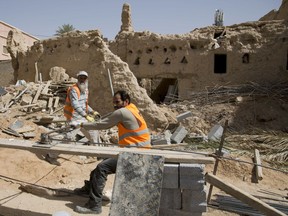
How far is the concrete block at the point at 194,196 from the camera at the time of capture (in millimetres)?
3341

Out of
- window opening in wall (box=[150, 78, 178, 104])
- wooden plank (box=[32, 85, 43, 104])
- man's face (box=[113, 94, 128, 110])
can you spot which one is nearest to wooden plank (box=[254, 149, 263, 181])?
man's face (box=[113, 94, 128, 110])

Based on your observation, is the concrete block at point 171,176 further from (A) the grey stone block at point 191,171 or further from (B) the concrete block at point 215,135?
(B) the concrete block at point 215,135

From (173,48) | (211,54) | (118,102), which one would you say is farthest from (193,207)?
(173,48)

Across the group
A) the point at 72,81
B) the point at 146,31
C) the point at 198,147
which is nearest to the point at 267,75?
the point at 146,31

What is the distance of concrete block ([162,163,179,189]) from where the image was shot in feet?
10.9

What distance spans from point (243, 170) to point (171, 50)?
8251 mm

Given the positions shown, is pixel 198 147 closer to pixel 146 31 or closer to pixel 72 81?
pixel 72 81

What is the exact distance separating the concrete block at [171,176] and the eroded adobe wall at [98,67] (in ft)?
18.3

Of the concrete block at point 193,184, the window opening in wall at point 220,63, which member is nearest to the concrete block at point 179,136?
the concrete block at point 193,184

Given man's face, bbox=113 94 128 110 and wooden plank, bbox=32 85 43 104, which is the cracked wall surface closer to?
wooden plank, bbox=32 85 43 104

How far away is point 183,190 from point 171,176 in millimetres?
232

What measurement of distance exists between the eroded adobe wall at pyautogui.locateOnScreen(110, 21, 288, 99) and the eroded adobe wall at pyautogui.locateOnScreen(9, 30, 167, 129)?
11.4 ft

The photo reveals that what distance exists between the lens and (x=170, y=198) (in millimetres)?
3430

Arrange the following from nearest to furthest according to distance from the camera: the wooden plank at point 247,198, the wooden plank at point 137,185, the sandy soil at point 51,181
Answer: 1. the wooden plank at point 247,198
2. the wooden plank at point 137,185
3. the sandy soil at point 51,181
